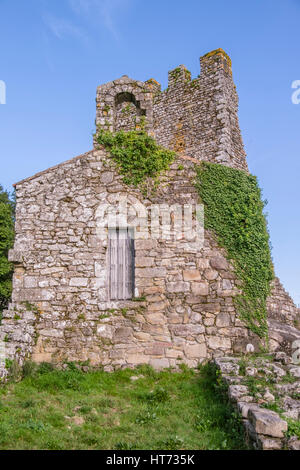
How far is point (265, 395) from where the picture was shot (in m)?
5.80

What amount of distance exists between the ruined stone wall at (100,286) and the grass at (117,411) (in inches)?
19.0

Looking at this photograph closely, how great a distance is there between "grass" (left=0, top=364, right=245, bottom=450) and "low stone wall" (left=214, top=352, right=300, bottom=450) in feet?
0.89

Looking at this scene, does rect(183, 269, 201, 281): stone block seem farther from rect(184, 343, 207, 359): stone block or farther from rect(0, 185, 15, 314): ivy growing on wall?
rect(0, 185, 15, 314): ivy growing on wall

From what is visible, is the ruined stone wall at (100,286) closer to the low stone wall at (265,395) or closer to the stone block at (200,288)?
the stone block at (200,288)

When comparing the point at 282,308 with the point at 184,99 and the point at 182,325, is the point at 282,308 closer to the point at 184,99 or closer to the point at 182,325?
the point at 182,325

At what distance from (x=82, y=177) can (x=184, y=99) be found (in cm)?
944

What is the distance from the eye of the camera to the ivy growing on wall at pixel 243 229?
28.0 ft

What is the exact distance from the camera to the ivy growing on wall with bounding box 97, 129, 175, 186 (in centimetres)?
915

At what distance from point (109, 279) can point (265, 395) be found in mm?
4188

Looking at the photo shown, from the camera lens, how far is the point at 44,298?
28.3ft

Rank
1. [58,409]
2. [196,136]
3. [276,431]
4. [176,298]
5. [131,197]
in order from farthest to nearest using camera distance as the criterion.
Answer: [196,136], [131,197], [176,298], [58,409], [276,431]

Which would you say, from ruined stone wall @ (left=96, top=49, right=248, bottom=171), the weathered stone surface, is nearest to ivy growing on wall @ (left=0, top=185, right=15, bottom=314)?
ruined stone wall @ (left=96, top=49, right=248, bottom=171)

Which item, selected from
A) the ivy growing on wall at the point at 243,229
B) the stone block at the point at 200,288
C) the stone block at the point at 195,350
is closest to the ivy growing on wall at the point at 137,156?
the ivy growing on wall at the point at 243,229

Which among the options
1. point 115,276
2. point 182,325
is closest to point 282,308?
point 182,325
